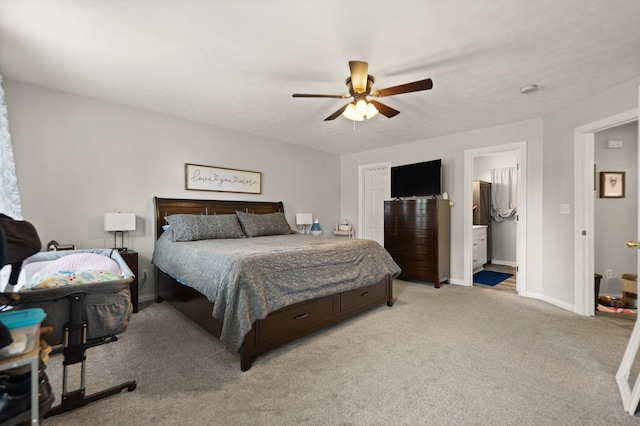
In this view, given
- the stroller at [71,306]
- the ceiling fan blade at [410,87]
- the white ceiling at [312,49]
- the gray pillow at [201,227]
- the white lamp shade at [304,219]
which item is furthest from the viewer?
the white lamp shade at [304,219]

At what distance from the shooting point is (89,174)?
323cm

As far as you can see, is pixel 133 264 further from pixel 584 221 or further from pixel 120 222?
pixel 584 221

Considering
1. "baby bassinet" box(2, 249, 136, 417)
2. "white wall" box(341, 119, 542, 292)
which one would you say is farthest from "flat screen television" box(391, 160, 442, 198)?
"baby bassinet" box(2, 249, 136, 417)

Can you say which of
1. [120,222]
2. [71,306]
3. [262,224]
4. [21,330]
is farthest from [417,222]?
[21,330]

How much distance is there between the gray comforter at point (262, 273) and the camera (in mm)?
2053

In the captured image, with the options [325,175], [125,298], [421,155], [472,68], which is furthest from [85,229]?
[421,155]

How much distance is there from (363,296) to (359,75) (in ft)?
7.26

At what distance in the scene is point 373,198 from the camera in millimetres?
5832

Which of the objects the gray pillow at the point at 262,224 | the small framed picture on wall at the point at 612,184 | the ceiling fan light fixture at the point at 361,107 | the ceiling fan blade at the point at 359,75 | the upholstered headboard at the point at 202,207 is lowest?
the gray pillow at the point at 262,224

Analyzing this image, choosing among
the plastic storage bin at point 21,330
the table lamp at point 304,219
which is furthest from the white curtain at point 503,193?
the plastic storage bin at point 21,330

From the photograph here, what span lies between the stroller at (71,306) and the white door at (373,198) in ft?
15.5

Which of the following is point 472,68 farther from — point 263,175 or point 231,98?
point 263,175

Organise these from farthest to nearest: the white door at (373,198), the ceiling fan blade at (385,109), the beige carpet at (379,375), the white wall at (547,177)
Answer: the white door at (373,198) → the white wall at (547,177) → the ceiling fan blade at (385,109) → the beige carpet at (379,375)

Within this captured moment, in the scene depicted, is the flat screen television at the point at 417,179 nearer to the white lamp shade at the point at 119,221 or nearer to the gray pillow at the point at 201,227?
the gray pillow at the point at 201,227
